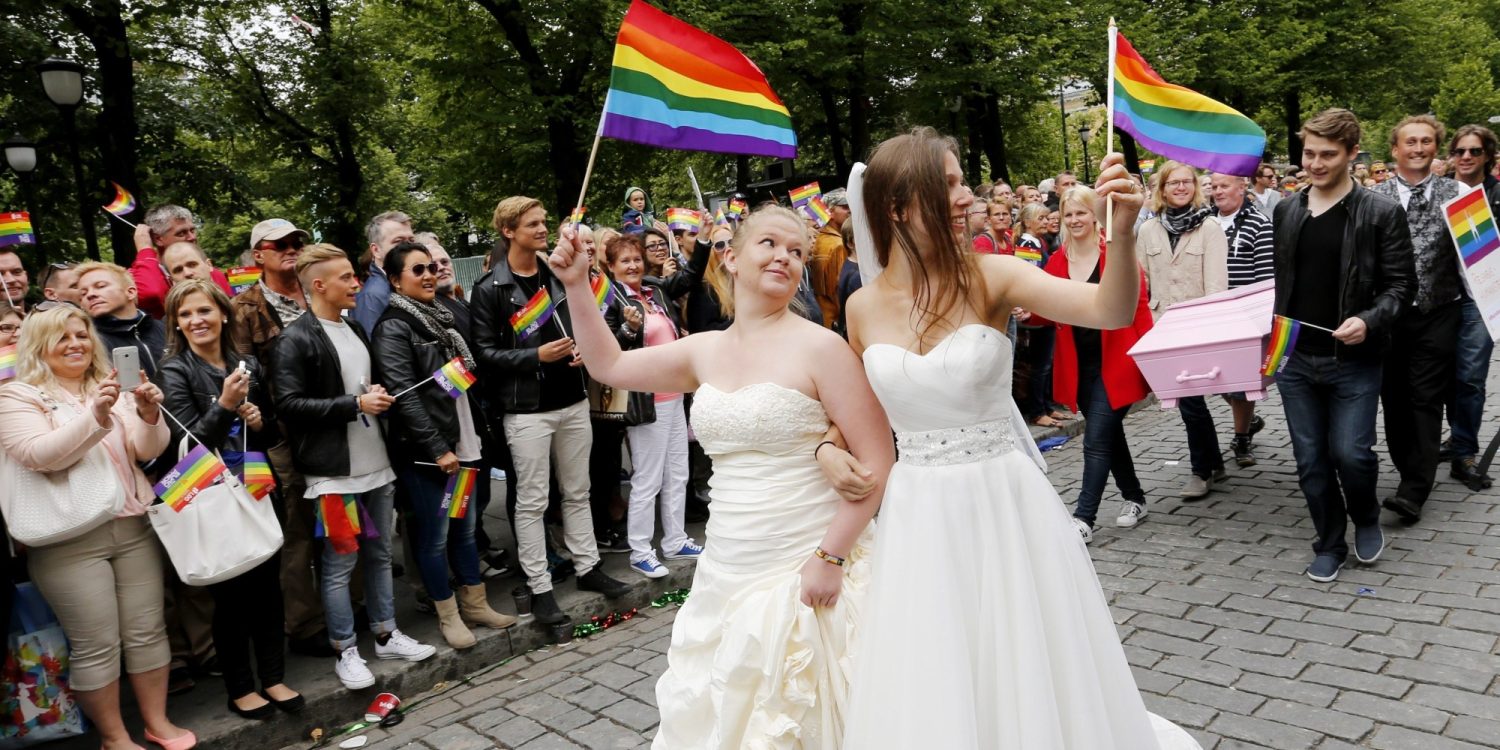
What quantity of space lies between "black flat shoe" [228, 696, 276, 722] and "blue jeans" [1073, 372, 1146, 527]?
475 cm

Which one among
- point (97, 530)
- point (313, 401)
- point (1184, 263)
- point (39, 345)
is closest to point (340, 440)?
point (313, 401)

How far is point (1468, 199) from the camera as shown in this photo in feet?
19.4

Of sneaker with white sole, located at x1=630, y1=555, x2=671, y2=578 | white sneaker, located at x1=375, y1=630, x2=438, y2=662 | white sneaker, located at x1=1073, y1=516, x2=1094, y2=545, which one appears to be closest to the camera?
white sneaker, located at x1=375, y1=630, x2=438, y2=662

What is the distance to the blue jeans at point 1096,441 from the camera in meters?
6.15

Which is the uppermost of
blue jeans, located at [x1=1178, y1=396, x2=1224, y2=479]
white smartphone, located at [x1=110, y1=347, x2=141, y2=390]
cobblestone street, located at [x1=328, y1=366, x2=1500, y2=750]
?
white smartphone, located at [x1=110, y1=347, x2=141, y2=390]

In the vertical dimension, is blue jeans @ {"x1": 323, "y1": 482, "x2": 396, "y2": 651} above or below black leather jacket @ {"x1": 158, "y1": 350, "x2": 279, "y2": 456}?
below

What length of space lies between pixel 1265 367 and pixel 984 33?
20.3 m

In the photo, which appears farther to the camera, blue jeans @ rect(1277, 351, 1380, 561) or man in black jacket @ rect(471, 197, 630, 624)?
man in black jacket @ rect(471, 197, 630, 624)

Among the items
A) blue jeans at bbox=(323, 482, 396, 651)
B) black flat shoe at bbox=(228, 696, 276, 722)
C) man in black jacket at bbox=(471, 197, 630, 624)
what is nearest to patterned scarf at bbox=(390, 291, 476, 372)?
man in black jacket at bbox=(471, 197, 630, 624)

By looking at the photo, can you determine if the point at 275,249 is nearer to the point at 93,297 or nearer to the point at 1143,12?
the point at 93,297

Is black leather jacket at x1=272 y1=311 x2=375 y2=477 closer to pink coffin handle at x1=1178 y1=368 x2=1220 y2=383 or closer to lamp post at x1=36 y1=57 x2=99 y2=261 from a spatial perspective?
pink coffin handle at x1=1178 y1=368 x2=1220 y2=383

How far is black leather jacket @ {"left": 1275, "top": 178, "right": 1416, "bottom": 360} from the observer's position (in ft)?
16.5

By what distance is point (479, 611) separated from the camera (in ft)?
17.8

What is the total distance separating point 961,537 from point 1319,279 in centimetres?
363
